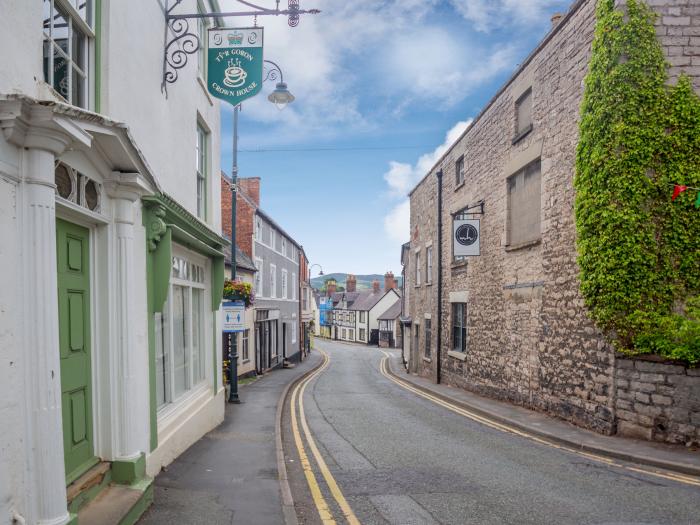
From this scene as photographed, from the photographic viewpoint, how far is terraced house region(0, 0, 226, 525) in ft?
11.4

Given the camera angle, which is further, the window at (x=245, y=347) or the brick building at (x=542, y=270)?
the window at (x=245, y=347)

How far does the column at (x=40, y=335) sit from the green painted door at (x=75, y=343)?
2.85ft

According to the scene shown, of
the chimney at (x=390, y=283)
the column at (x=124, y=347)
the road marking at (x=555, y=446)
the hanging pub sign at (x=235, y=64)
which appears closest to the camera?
the column at (x=124, y=347)

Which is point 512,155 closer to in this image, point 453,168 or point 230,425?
point 453,168

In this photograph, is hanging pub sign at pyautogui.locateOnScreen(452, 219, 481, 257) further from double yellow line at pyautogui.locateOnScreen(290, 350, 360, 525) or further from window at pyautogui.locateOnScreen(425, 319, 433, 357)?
window at pyautogui.locateOnScreen(425, 319, 433, 357)

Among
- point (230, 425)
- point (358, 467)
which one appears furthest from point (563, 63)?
point (230, 425)

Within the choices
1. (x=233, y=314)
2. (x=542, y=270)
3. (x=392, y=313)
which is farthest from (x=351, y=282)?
(x=542, y=270)

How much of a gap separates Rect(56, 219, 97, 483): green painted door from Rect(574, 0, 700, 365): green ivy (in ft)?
28.1

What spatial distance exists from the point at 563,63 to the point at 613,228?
4379 millimetres

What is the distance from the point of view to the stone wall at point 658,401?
8422 mm

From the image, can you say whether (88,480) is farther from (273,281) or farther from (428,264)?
(273,281)

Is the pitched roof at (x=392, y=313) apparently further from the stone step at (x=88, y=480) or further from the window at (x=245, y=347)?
the stone step at (x=88, y=480)

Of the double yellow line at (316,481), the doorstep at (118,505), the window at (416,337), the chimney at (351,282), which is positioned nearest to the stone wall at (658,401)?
the double yellow line at (316,481)

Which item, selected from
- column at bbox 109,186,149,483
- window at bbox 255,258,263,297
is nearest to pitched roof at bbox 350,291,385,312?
window at bbox 255,258,263,297
